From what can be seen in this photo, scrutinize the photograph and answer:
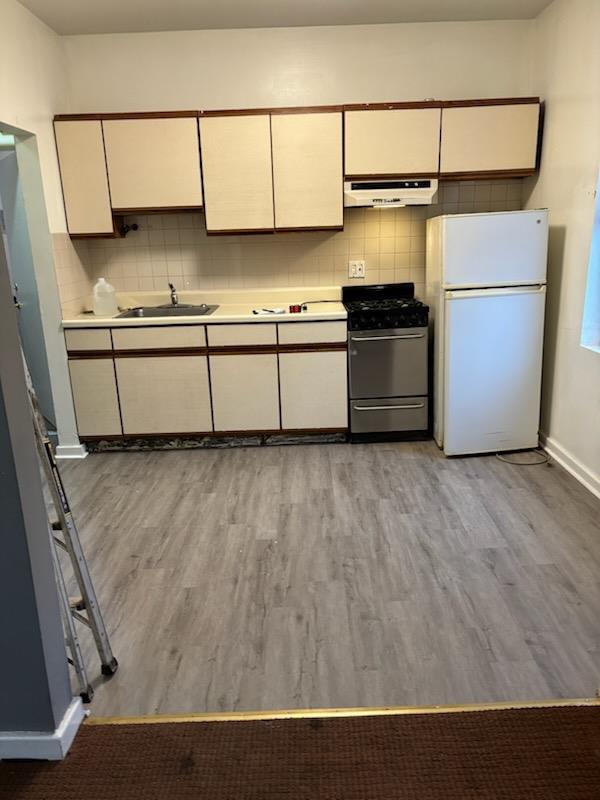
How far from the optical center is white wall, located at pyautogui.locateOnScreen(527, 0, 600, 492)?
3.03 meters

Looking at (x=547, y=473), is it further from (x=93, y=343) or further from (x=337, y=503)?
(x=93, y=343)

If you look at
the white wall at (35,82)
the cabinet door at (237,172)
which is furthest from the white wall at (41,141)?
the cabinet door at (237,172)

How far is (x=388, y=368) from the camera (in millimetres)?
3734

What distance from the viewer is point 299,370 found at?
12.3ft

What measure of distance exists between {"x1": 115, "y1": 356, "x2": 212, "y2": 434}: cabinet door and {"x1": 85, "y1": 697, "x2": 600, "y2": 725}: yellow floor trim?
2.28 meters

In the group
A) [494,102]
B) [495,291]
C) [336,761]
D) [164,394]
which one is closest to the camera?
[336,761]

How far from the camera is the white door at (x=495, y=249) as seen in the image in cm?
330

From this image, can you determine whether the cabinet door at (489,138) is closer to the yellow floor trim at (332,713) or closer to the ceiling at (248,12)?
the ceiling at (248,12)

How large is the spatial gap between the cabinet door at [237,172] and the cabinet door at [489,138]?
1.12m

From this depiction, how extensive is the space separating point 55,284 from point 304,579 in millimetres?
2438

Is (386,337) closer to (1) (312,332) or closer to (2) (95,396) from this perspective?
(1) (312,332)

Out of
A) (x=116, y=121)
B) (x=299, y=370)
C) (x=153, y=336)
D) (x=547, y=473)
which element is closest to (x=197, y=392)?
(x=153, y=336)

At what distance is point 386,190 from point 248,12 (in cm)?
132

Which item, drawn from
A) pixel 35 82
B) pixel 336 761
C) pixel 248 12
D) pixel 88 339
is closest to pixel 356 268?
pixel 248 12
